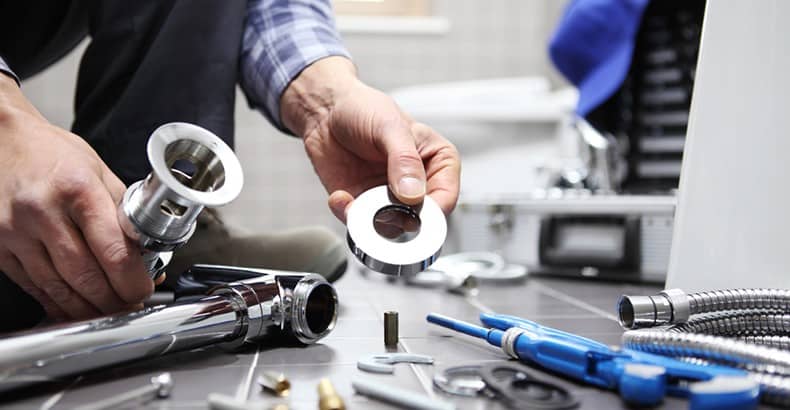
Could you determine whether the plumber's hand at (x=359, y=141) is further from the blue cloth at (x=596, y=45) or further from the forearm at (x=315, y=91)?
the blue cloth at (x=596, y=45)

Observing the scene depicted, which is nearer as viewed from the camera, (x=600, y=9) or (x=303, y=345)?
(x=303, y=345)

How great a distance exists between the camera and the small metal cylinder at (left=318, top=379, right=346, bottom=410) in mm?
Answer: 347

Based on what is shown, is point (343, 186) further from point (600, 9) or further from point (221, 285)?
point (600, 9)

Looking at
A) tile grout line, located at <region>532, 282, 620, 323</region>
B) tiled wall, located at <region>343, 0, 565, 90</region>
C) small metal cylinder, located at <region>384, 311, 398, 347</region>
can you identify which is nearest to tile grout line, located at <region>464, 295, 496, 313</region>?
tile grout line, located at <region>532, 282, 620, 323</region>

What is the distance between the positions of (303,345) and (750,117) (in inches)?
15.8

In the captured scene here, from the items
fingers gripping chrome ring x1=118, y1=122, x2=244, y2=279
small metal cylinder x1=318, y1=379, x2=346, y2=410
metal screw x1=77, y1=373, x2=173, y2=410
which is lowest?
metal screw x1=77, y1=373, x2=173, y2=410

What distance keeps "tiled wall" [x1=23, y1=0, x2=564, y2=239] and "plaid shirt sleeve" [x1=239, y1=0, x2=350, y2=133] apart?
1.28 meters

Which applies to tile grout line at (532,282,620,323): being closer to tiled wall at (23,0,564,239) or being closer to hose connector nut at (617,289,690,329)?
hose connector nut at (617,289,690,329)

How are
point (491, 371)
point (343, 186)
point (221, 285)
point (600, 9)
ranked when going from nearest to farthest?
point (491, 371), point (221, 285), point (343, 186), point (600, 9)

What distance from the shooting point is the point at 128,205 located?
436mm

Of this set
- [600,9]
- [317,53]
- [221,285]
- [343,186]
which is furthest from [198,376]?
[600,9]

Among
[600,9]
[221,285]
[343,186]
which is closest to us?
[221,285]

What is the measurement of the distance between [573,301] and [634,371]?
48 centimetres

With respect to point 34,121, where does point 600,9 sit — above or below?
above
